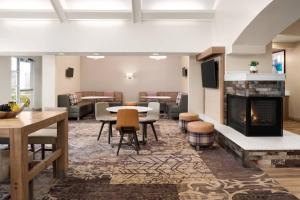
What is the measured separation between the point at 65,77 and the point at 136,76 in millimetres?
3584

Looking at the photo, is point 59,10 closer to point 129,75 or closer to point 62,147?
point 62,147

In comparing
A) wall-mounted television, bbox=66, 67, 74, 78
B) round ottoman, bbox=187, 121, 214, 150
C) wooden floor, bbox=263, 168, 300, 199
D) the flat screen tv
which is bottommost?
wooden floor, bbox=263, 168, 300, 199

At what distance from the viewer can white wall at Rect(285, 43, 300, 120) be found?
8719 millimetres

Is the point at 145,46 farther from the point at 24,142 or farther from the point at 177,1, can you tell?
the point at 24,142

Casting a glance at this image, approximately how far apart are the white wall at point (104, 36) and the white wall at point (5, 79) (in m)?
1.53

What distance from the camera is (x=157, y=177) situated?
A: 3643 millimetres

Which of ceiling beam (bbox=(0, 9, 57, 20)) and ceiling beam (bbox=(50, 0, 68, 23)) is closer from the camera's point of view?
ceiling beam (bbox=(50, 0, 68, 23))

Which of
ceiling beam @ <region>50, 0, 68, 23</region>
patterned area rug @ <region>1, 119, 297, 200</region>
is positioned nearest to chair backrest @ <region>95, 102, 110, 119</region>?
patterned area rug @ <region>1, 119, 297, 200</region>

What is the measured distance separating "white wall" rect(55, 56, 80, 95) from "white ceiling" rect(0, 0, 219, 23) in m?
1.91

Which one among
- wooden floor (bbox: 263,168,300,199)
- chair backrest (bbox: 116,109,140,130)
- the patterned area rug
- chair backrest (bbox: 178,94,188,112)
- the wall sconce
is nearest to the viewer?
the patterned area rug

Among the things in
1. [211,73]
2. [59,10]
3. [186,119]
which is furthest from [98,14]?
[186,119]

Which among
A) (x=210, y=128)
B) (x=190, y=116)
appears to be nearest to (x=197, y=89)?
(x=190, y=116)

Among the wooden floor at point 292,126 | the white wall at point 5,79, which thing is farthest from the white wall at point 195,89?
the white wall at point 5,79

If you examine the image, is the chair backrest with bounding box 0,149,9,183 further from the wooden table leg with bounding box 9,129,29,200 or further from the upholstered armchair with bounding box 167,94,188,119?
the upholstered armchair with bounding box 167,94,188,119
